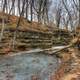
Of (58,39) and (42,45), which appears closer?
(42,45)

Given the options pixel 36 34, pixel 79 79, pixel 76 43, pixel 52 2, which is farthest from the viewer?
pixel 52 2

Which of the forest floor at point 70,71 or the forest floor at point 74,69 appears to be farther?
the forest floor at point 70,71

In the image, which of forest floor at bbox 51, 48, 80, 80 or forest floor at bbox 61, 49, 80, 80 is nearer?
forest floor at bbox 61, 49, 80, 80

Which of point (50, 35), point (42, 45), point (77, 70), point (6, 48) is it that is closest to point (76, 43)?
point (77, 70)

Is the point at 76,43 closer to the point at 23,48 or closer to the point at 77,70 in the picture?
the point at 77,70

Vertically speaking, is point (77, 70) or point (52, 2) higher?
point (52, 2)

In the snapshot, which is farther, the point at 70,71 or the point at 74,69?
the point at 74,69

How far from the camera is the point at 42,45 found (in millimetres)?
24312

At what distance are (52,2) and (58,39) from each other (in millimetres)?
15778

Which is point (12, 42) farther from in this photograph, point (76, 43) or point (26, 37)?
point (76, 43)

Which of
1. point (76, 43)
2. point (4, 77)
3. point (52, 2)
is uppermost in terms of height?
point (52, 2)

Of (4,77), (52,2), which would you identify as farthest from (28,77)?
(52,2)

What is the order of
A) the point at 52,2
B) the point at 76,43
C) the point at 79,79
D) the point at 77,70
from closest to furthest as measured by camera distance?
the point at 79,79 → the point at 77,70 → the point at 76,43 → the point at 52,2

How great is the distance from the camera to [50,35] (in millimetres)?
29609
